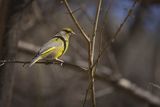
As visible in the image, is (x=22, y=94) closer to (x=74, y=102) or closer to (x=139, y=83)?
(x=74, y=102)

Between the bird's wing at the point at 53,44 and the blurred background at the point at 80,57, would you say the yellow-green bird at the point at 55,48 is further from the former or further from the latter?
the blurred background at the point at 80,57

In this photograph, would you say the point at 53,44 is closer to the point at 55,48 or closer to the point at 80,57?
the point at 55,48

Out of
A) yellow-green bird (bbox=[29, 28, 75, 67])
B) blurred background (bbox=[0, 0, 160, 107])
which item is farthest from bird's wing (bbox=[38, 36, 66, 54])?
blurred background (bbox=[0, 0, 160, 107])

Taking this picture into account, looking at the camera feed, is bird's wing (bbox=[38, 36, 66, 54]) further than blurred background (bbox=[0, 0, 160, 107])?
No

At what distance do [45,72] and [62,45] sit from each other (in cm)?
638

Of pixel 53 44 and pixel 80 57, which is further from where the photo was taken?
pixel 80 57

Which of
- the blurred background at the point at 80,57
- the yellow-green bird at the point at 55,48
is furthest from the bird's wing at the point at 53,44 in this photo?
the blurred background at the point at 80,57

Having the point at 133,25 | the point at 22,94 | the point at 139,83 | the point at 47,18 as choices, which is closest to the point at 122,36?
the point at 133,25

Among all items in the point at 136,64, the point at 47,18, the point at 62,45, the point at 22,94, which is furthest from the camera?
the point at 136,64

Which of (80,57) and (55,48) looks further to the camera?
(80,57)

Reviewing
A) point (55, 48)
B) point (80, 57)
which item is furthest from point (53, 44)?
A: point (80, 57)

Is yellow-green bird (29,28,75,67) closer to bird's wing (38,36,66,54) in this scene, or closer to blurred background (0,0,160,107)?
bird's wing (38,36,66,54)

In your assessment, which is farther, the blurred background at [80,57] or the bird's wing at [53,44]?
the blurred background at [80,57]

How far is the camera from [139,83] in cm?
1020
